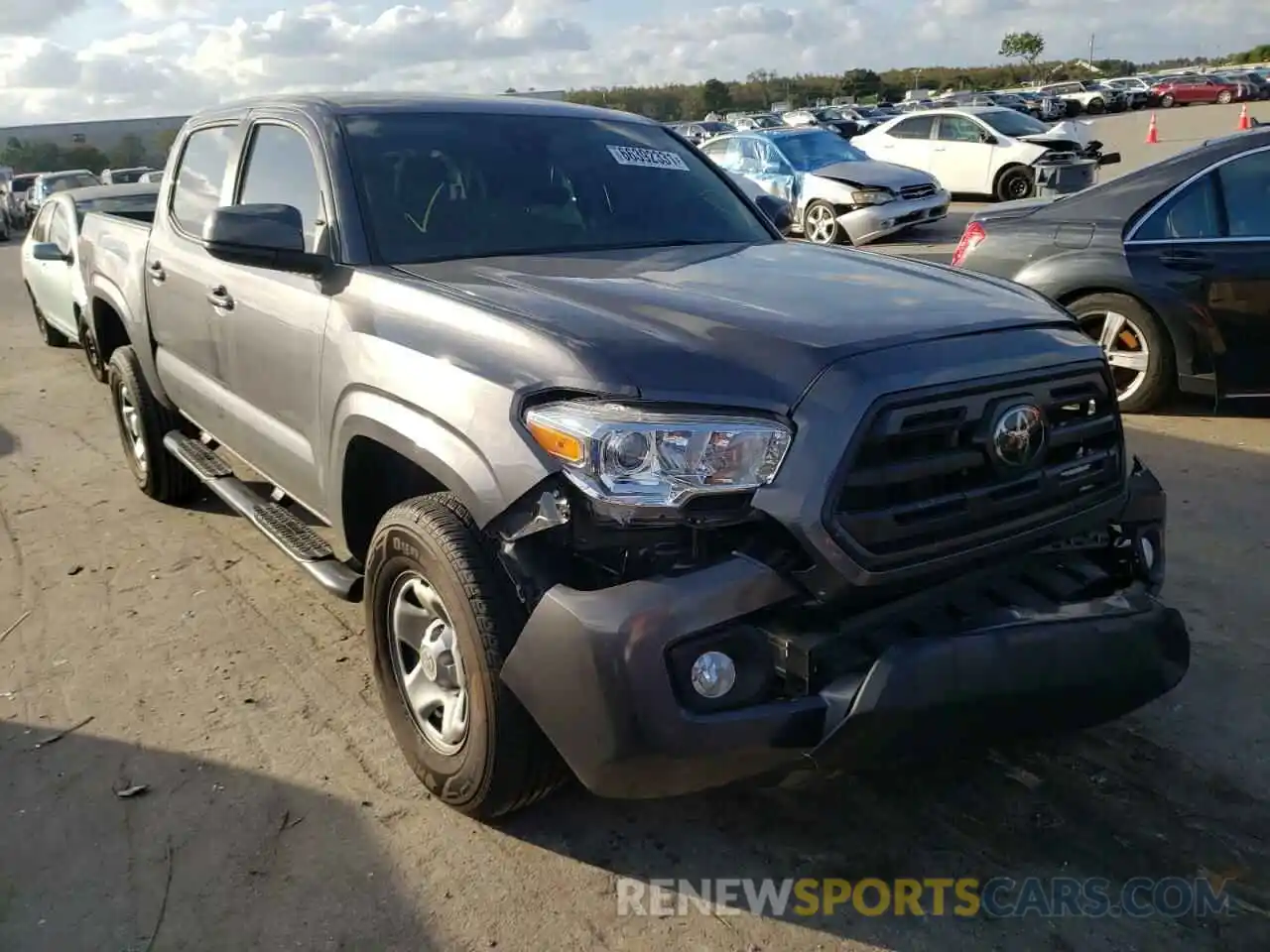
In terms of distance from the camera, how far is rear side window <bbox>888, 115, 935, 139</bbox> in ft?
64.3

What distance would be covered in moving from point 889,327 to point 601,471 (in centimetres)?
81

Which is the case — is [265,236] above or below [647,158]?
below

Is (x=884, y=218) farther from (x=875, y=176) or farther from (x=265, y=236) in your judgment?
(x=265, y=236)

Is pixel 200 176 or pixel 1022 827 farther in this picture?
pixel 200 176

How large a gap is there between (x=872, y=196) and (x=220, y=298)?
1166 centimetres

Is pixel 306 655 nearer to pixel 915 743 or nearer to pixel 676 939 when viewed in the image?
pixel 676 939

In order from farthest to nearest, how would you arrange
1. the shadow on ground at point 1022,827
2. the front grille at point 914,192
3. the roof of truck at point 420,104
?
1. the front grille at point 914,192
2. the roof of truck at point 420,104
3. the shadow on ground at point 1022,827

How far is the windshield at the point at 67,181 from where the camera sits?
2603 centimetres

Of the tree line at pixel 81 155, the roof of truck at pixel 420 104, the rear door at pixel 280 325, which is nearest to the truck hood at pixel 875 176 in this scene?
the roof of truck at pixel 420 104

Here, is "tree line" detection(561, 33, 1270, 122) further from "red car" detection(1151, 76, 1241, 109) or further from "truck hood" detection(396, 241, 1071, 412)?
"truck hood" detection(396, 241, 1071, 412)

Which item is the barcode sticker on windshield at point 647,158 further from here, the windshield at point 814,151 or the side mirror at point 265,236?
the windshield at point 814,151

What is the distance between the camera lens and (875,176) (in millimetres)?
14875

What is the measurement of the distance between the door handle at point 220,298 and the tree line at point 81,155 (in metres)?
56.9

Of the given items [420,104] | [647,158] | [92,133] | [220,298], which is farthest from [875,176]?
[92,133]
